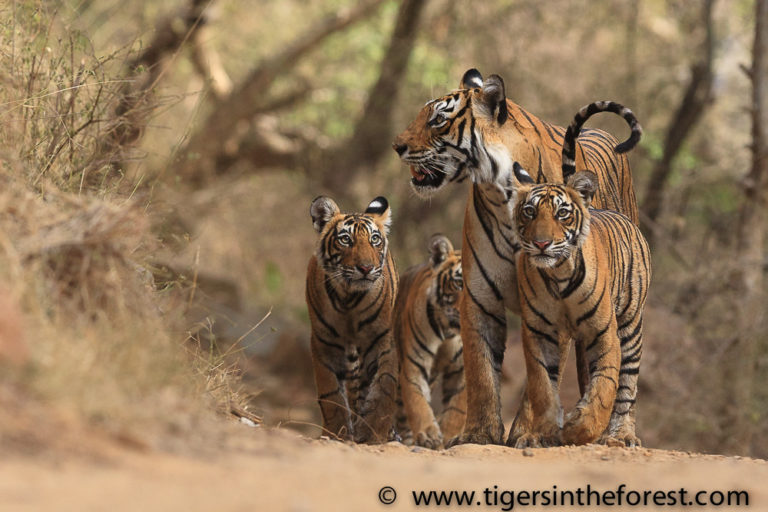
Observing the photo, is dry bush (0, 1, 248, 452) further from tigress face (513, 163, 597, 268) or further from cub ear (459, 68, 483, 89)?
cub ear (459, 68, 483, 89)

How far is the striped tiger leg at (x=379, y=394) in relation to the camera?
7.17 meters

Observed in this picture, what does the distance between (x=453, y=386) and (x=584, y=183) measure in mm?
3122

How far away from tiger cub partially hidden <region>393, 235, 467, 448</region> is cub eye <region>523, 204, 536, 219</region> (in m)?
2.40

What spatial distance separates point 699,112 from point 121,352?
35.7 ft

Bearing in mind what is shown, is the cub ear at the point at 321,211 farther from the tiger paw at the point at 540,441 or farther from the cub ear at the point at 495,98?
the tiger paw at the point at 540,441

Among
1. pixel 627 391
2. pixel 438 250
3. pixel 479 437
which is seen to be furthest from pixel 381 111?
pixel 627 391

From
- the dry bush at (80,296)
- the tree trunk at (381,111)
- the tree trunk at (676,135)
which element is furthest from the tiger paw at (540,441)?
the tree trunk at (381,111)

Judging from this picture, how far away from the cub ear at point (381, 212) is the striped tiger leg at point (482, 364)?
2.54 ft

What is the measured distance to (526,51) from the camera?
50.8 feet

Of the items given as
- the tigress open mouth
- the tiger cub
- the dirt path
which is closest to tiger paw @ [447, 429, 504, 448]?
the tiger cub

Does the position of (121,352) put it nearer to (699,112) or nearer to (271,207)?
(699,112)

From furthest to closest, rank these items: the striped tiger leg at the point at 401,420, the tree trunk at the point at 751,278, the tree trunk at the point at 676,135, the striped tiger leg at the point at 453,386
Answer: the tree trunk at the point at 676,135 < the tree trunk at the point at 751,278 < the striped tiger leg at the point at 401,420 < the striped tiger leg at the point at 453,386

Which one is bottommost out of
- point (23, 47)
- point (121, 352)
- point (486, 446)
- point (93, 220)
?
point (486, 446)

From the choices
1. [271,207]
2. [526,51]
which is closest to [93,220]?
[526,51]
